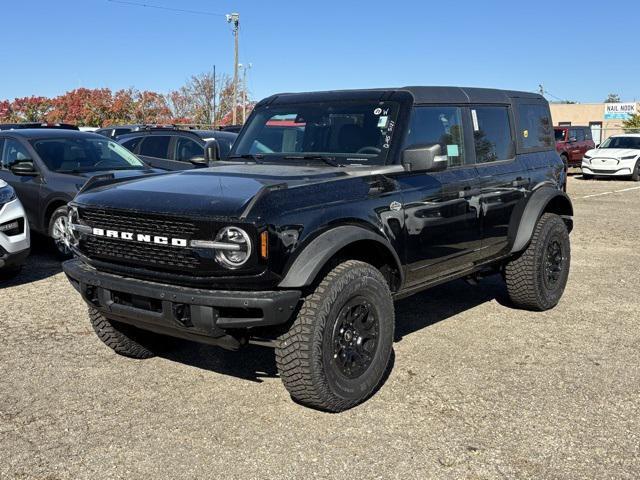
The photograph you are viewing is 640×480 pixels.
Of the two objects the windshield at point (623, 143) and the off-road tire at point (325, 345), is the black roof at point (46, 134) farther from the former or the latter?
the windshield at point (623, 143)

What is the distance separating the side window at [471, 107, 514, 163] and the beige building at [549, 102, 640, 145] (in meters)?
56.2

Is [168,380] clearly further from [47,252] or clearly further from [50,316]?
[47,252]

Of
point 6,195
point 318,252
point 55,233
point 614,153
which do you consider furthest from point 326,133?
point 614,153

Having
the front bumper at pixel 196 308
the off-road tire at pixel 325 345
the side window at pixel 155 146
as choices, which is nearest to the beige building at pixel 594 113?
the side window at pixel 155 146

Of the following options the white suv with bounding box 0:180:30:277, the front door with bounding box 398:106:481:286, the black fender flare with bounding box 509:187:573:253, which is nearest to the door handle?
the front door with bounding box 398:106:481:286

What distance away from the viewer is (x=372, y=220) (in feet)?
13.5

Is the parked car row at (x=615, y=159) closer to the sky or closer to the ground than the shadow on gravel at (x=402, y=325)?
closer to the sky

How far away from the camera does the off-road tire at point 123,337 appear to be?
184 inches

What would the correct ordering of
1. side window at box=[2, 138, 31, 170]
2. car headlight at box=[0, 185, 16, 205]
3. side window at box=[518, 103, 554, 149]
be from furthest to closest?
side window at box=[2, 138, 31, 170] → car headlight at box=[0, 185, 16, 205] → side window at box=[518, 103, 554, 149]

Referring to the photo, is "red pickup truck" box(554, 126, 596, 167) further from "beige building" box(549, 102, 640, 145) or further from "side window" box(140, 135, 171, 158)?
"beige building" box(549, 102, 640, 145)

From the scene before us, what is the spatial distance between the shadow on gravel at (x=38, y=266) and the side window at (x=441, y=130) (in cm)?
471

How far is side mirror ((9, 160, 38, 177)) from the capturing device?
8094 millimetres

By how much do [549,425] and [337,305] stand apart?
4.51 ft

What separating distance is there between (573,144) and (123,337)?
23.6 meters
